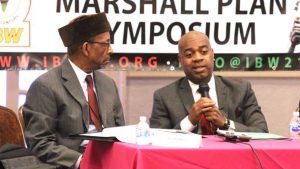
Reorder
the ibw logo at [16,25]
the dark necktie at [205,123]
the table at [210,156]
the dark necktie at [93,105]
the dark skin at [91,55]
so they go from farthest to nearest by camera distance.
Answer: the ibw logo at [16,25] → the dark skin at [91,55] → the dark necktie at [93,105] → the dark necktie at [205,123] → the table at [210,156]

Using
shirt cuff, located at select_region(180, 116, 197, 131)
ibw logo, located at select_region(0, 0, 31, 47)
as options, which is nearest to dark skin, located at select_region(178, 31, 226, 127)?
shirt cuff, located at select_region(180, 116, 197, 131)

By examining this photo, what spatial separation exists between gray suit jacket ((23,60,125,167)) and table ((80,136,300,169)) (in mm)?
741

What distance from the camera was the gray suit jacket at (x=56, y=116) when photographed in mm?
2998

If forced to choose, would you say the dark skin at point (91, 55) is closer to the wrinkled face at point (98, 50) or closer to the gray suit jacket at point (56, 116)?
the wrinkled face at point (98, 50)

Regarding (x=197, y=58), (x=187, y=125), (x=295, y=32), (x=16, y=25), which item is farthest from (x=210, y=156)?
(x=16, y=25)

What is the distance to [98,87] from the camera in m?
3.40

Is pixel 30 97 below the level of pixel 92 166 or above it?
above

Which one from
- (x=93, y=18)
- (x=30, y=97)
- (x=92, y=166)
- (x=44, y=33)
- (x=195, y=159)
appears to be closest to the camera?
(x=195, y=159)

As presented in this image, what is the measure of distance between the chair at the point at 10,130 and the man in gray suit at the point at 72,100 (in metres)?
0.38

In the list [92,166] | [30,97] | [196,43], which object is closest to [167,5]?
[196,43]

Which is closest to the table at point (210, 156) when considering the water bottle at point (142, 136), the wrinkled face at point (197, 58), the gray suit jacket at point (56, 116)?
the water bottle at point (142, 136)

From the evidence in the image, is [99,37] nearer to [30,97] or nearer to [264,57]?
[30,97]

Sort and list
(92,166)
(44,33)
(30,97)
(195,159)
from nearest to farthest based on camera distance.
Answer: (195,159), (92,166), (30,97), (44,33)

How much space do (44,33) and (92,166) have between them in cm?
195
